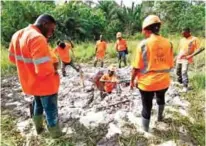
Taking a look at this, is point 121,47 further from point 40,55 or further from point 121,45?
point 40,55

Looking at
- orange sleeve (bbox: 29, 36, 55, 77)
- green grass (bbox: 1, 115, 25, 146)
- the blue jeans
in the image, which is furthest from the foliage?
orange sleeve (bbox: 29, 36, 55, 77)

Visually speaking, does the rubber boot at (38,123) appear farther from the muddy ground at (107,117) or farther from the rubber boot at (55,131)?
the rubber boot at (55,131)

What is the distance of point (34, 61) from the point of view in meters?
3.98

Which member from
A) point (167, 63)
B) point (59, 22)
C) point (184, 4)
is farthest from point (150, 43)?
point (184, 4)

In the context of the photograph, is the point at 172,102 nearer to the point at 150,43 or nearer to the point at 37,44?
the point at 150,43

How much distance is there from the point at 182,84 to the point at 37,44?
420cm

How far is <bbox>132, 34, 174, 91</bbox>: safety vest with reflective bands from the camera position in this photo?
432 centimetres

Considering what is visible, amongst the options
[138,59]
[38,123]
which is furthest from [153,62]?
[38,123]

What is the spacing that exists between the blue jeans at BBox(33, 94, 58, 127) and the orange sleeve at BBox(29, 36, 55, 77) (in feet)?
1.43

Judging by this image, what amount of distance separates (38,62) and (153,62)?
129cm

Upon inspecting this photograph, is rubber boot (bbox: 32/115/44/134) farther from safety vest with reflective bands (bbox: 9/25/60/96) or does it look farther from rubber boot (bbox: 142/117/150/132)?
rubber boot (bbox: 142/117/150/132)

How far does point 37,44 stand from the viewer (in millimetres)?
3975

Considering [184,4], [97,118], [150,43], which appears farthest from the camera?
[184,4]

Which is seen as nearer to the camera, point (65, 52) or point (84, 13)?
point (65, 52)
